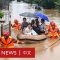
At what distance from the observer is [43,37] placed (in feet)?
53.9

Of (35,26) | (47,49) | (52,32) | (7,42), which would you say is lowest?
(52,32)

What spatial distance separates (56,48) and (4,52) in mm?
6212

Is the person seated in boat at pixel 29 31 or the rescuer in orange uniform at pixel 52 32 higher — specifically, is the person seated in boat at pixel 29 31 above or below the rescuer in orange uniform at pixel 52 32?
above

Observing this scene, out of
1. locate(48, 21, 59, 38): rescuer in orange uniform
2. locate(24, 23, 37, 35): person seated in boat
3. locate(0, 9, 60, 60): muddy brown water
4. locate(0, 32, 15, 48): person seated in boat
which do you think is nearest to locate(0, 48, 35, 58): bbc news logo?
locate(0, 9, 60, 60): muddy brown water

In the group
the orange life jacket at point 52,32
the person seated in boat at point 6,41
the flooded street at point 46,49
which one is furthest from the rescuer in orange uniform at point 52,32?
the person seated in boat at point 6,41

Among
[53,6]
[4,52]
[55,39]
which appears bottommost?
[53,6]

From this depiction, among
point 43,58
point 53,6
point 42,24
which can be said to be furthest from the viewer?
point 53,6

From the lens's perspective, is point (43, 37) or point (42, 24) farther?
point (42, 24)

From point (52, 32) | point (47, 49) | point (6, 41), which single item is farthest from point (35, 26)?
point (6, 41)

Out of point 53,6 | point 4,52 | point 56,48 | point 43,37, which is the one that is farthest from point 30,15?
point 53,6

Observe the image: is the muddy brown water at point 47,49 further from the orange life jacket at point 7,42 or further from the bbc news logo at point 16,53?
the bbc news logo at point 16,53

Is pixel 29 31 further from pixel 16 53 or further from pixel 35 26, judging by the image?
pixel 16 53

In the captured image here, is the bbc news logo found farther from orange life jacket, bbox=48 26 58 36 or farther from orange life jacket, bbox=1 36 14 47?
orange life jacket, bbox=48 26 58 36

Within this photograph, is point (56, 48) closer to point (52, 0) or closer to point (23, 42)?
point (23, 42)
